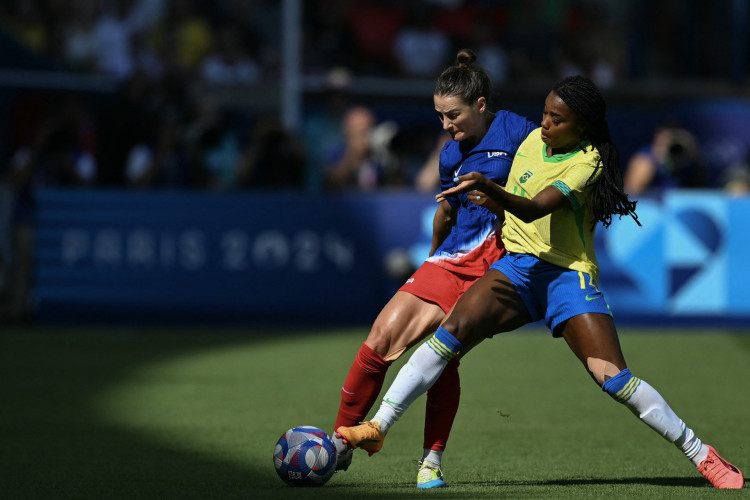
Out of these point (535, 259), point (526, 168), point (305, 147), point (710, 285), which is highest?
point (526, 168)

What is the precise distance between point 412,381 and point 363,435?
324 millimetres

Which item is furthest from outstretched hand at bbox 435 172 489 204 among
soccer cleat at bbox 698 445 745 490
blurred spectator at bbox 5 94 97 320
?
blurred spectator at bbox 5 94 97 320

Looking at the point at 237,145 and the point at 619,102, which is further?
the point at 619,102

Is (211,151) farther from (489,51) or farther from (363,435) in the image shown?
(363,435)

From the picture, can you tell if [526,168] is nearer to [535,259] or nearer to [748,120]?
[535,259]

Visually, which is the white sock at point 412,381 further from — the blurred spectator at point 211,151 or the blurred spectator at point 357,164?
the blurred spectator at point 211,151

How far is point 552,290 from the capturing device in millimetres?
5668

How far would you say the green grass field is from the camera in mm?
5891

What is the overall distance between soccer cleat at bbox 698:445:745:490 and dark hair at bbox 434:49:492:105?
1937mm

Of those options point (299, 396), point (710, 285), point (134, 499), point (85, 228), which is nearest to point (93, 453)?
point (134, 499)

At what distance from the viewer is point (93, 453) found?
6.75 m

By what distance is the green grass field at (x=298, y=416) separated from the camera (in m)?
5.89

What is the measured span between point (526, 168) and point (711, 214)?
317 inches

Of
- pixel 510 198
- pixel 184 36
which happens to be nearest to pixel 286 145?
pixel 184 36
